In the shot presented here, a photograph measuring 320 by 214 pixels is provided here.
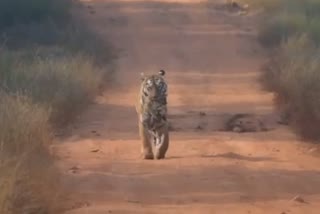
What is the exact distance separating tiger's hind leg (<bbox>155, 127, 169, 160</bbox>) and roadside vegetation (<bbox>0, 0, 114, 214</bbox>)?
1.45 m

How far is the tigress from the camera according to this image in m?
14.3

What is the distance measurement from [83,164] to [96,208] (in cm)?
290

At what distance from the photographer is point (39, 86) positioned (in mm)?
18047

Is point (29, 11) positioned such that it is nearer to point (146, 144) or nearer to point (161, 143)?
point (146, 144)

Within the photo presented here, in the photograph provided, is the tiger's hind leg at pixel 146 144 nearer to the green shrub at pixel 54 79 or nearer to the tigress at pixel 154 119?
the tigress at pixel 154 119

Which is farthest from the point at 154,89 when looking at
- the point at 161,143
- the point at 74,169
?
the point at 74,169

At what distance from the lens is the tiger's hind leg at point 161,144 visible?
46.8 feet

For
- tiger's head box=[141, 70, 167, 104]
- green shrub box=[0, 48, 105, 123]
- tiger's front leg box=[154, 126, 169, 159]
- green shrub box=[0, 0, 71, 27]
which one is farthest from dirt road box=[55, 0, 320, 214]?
green shrub box=[0, 0, 71, 27]

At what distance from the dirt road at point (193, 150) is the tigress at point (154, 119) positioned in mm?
230

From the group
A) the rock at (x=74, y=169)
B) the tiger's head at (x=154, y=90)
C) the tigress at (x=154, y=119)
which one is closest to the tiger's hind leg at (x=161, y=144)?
the tigress at (x=154, y=119)

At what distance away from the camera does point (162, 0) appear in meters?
40.0

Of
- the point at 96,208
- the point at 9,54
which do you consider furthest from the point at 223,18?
the point at 96,208

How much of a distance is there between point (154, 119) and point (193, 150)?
110 centimetres

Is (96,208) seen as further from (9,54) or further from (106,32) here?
(106,32)
